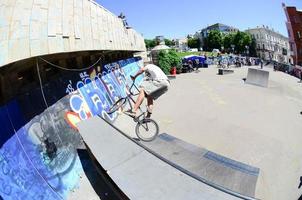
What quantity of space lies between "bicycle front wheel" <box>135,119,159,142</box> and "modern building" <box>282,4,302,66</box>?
56.2 m

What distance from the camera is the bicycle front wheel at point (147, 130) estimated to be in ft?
29.2

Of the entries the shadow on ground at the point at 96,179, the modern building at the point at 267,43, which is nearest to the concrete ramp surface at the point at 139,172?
the shadow on ground at the point at 96,179

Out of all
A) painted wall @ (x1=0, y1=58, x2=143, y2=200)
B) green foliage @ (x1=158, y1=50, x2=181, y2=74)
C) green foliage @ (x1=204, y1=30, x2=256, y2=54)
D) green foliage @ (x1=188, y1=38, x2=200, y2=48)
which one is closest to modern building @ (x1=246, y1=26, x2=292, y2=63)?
green foliage @ (x1=204, y1=30, x2=256, y2=54)

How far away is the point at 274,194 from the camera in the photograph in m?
6.55

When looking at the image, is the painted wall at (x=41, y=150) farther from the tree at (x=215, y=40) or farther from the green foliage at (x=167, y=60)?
the tree at (x=215, y=40)

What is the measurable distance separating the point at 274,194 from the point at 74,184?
4.49 metres

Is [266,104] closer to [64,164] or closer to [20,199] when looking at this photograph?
[64,164]

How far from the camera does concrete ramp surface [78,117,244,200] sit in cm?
422

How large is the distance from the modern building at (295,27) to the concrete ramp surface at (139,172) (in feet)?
193

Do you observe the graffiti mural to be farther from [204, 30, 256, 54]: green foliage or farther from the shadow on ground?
[204, 30, 256, 54]: green foliage

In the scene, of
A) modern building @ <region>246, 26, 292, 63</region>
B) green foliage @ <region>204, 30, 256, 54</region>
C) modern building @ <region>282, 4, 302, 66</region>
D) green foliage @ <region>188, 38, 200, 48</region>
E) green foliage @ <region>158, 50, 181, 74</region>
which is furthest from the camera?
green foliage @ <region>188, 38, 200, 48</region>

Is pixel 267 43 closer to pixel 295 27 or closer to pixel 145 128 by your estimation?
pixel 295 27

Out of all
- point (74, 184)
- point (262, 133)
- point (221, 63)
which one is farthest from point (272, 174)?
point (221, 63)

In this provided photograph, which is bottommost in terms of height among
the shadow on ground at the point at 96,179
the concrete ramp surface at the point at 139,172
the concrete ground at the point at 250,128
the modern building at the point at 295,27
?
the concrete ground at the point at 250,128
